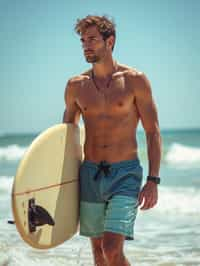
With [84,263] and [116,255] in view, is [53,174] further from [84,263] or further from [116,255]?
[84,263]

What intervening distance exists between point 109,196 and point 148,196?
24cm

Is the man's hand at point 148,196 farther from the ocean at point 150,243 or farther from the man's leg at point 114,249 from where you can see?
the ocean at point 150,243

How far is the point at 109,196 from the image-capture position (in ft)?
11.1

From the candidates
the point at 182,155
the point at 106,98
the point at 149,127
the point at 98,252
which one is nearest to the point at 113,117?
the point at 106,98

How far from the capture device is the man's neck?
3522mm

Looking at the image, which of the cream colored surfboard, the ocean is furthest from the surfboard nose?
the ocean

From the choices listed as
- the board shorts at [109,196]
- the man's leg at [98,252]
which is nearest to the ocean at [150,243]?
the man's leg at [98,252]

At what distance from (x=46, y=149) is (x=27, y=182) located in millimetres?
307

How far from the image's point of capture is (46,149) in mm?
3525

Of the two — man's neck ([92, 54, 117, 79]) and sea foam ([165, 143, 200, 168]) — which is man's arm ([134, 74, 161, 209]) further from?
sea foam ([165, 143, 200, 168])

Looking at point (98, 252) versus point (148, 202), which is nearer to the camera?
point (148, 202)

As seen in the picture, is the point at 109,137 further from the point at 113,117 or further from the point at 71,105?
the point at 71,105

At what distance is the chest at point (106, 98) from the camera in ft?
11.1

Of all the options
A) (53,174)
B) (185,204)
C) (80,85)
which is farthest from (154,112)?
(185,204)
